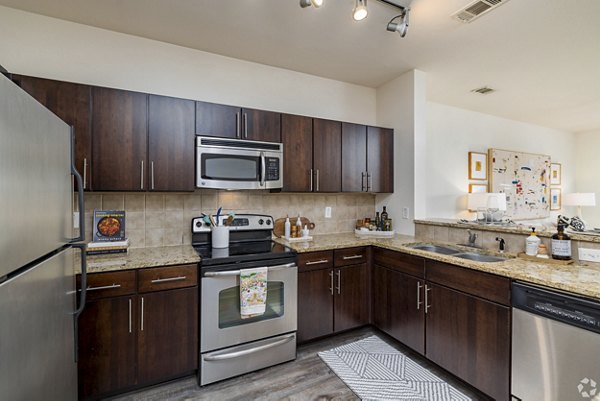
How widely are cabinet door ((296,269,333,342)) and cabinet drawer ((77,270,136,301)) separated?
4.10 ft

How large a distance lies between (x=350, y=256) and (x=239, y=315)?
112 cm

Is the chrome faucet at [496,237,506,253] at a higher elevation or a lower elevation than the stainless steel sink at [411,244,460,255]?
higher

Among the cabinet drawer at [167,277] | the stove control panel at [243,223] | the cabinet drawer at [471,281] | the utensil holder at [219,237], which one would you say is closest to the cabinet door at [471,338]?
the cabinet drawer at [471,281]

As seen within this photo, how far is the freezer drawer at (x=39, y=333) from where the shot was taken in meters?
0.74

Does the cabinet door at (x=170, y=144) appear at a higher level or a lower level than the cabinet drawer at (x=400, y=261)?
higher

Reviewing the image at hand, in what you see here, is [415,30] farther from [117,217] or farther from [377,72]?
[117,217]

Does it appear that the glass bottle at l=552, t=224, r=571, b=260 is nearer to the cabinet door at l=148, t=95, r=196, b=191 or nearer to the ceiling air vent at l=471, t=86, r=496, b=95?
the ceiling air vent at l=471, t=86, r=496, b=95

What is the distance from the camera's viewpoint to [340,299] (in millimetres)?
2627

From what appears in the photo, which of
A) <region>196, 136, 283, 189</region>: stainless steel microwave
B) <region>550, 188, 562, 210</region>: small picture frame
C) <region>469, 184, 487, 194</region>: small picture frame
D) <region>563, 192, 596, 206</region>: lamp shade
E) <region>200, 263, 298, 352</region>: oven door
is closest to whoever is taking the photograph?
<region>200, 263, 298, 352</region>: oven door

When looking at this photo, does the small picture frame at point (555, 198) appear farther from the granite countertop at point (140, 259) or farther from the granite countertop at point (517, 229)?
the granite countertop at point (140, 259)

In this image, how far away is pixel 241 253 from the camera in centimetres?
222

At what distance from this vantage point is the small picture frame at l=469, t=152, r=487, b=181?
168 inches

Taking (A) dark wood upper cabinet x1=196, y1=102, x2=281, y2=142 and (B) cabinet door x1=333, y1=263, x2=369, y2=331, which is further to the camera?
(B) cabinet door x1=333, y1=263, x2=369, y2=331

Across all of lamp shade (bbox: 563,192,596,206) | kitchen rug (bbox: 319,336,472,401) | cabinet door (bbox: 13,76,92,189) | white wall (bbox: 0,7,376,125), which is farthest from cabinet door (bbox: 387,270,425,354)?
lamp shade (bbox: 563,192,596,206)
